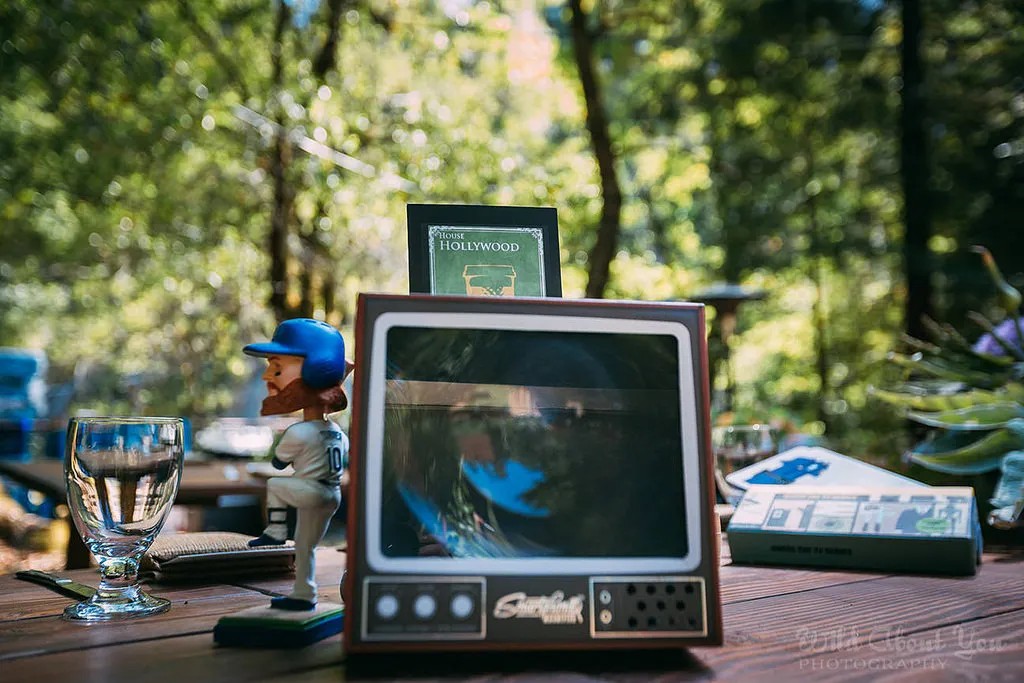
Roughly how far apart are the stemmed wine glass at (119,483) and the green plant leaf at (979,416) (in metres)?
0.98

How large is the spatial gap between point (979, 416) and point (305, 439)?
3.36 ft

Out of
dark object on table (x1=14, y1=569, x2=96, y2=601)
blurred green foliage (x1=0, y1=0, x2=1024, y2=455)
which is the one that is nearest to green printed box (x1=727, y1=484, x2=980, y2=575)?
dark object on table (x1=14, y1=569, x2=96, y2=601)

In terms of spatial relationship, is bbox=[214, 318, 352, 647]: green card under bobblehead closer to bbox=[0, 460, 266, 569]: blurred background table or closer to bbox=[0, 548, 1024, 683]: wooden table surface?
bbox=[0, 548, 1024, 683]: wooden table surface

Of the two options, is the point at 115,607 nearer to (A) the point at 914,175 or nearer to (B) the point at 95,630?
(B) the point at 95,630

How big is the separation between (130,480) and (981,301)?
17.2 feet

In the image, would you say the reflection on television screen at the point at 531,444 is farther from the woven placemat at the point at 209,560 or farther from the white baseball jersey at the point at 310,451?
the woven placemat at the point at 209,560

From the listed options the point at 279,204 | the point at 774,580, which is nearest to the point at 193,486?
the point at 774,580

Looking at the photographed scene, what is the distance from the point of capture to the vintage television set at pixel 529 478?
0.60 meters

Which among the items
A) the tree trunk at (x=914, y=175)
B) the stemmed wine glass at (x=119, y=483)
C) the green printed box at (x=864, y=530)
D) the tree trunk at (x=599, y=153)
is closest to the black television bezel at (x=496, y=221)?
the stemmed wine glass at (x=119, y=483)

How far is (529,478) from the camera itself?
644 mm

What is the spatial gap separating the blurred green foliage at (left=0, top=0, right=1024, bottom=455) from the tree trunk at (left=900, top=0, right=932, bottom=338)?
0.59ft

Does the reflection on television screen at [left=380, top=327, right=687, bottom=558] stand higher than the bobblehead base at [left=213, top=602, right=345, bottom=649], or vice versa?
the reflection on television screen at [left=380, top=327, right=687, bottom=558]

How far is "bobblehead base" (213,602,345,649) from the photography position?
655 mm

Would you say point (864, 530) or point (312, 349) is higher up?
point (312, 349)
